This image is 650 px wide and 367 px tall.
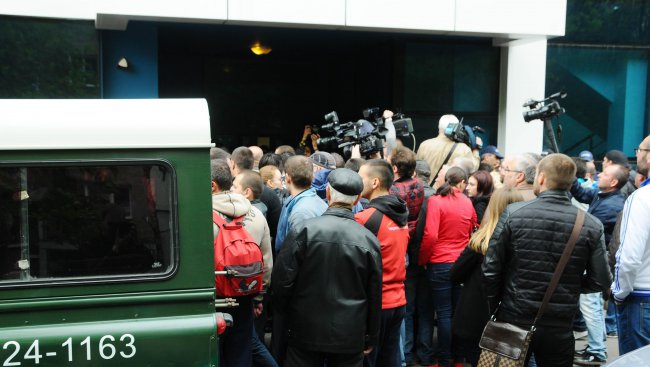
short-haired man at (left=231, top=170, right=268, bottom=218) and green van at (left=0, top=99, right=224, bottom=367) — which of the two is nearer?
green van at (left=0, top=99, right=224, bottom=367)

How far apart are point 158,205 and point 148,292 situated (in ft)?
1.48

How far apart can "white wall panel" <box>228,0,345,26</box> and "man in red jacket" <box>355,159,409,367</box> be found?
571cm

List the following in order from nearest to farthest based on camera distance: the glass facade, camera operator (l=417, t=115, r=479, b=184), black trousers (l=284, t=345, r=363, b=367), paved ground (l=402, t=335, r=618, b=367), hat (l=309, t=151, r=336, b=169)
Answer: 1. black trousers (l=284, t=345, r=363, b=367)
2. hat (l=309, t=151, r=336, b=169)
3. paved ground (l=402, t=335, r=618, b=367)
4. camera operator (l=417, t=115, r=479, b=184)
5. the glass facade

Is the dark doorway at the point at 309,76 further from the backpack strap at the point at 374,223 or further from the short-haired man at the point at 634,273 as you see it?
the short-haired man at the point at 634,273

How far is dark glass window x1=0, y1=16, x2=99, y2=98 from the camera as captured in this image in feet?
34.6

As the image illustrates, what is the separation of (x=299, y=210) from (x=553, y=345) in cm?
205

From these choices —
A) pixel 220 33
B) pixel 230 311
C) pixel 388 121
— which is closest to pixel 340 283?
pixel 230 311

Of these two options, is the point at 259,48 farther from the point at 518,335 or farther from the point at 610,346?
the point at 518,335

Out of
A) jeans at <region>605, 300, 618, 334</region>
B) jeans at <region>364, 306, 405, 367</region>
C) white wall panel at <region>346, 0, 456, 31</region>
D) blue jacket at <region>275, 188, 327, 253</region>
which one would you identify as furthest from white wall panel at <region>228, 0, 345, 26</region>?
jeans at <region>364, 306, 405, 367</region>

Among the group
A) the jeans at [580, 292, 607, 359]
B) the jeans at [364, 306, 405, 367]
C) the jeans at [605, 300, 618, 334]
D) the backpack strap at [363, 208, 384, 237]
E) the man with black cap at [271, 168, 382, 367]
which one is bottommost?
the jeans at [605, 300, 618, 334]

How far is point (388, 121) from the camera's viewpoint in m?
8.93

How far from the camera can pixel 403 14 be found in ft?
36.5

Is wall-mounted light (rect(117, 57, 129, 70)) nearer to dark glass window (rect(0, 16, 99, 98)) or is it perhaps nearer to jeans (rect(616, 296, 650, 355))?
dark glass window (rect(0, 16, 99, 98))

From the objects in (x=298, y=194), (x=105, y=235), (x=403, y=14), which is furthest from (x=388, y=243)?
(x=403, y=14)
